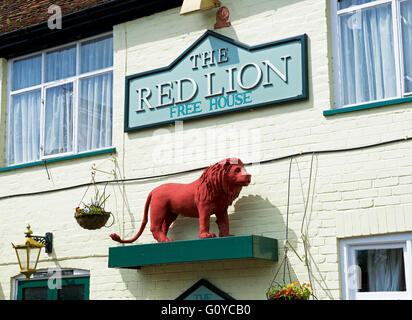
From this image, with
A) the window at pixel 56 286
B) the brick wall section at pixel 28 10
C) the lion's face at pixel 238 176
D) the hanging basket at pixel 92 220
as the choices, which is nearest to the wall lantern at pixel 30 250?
the window at pixel 56 286

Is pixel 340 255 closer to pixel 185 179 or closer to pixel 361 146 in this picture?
pixel 361 146

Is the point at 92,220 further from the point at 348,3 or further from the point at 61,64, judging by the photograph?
the point at 348,3

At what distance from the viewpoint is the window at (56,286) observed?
10.9 metres

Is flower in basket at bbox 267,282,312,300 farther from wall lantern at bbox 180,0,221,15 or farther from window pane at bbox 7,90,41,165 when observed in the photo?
window pane at bbox 7,90,41,165

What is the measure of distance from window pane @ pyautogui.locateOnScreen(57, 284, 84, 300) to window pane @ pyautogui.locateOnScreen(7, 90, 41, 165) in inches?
91.3

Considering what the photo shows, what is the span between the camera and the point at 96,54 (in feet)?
38.8

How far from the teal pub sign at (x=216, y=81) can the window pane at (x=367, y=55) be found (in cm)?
56

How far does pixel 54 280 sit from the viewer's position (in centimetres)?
1112

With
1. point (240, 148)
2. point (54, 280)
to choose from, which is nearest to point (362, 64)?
point (240, 148)

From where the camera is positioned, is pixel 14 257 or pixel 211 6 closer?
pixel 211 6

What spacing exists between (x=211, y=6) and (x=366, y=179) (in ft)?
11.3

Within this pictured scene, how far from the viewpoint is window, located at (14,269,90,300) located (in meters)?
10.9
